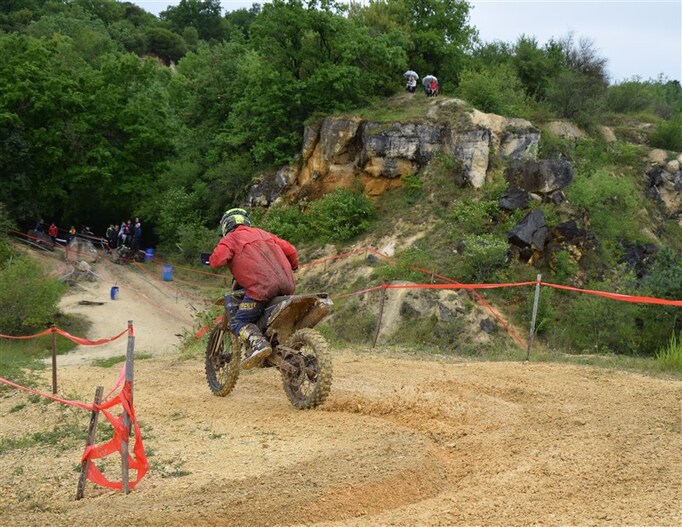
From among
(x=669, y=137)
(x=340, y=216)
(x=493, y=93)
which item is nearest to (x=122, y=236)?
(x=340, y=216)

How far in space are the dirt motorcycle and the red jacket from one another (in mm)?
200

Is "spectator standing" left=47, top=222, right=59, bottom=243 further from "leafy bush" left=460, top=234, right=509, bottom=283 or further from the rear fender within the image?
the rear fender

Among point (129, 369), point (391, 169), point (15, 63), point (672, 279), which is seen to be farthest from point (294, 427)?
point (15, 63)

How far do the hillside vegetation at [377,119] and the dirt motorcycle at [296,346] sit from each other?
725 centimetres

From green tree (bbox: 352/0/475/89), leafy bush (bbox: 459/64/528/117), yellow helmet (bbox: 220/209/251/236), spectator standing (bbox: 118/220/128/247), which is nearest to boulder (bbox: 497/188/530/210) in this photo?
leafy bush (bbox: 459/64/528/117)

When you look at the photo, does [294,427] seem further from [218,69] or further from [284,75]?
[218,69]

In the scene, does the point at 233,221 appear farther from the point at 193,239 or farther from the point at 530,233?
the point at 193,239

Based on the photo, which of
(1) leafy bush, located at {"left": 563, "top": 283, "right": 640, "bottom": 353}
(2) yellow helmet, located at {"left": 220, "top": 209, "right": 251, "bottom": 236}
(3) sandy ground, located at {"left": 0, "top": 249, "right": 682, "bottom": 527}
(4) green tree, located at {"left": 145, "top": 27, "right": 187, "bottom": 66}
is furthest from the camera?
(4) green tree, located at {"left": 145, "top": 27, "right": 187, "bottom": 66}

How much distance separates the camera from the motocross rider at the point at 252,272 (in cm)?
893

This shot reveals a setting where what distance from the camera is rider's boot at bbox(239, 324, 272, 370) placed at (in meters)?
8.61

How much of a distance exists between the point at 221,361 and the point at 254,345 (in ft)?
4.65

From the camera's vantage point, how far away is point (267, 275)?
8.96 meters

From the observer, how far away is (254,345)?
8734mm

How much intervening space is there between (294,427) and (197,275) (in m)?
25.1
